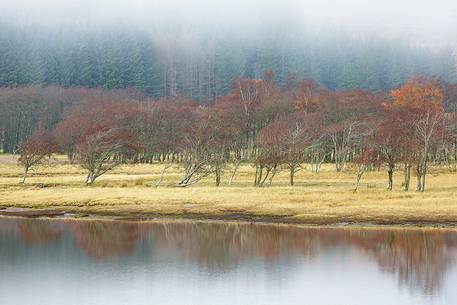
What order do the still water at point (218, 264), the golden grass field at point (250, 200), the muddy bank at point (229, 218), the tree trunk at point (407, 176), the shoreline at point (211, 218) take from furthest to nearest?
1. the tree trunk at point (407, 176)
2. the golden grass field at point (250, 200)
3. the muddy bank at point (229, 218)
4. the shoreline at point (211, 218)
5. the still water at point (218, 264)

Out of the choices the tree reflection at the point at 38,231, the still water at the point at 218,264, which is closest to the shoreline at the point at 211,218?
the still water at the point at 218,264

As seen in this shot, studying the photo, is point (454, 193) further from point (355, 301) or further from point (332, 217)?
point (355, 301)

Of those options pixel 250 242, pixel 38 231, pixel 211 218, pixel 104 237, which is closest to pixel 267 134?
pixel 211 218

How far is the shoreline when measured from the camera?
55.9 m

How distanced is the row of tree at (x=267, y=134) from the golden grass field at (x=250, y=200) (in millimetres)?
3075

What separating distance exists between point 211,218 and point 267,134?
2478cm

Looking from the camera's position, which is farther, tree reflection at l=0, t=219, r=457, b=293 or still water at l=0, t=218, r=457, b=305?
tree reflection at l=0, t=219, r=457, b=293

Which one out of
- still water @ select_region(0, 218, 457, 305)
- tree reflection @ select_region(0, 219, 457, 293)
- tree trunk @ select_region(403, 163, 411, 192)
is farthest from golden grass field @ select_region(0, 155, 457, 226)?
still water @ select_region(0, 218, 457, 305)

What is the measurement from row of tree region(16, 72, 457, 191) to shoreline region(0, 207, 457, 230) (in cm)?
1597

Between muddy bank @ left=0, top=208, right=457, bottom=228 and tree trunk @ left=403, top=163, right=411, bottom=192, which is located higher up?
tree trunk @ left=403, top=163, right=411, bottom=192

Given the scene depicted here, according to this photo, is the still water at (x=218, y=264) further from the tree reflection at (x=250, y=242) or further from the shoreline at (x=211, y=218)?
the shoreline at (x=211, y=218)

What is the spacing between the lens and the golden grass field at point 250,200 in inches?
2302

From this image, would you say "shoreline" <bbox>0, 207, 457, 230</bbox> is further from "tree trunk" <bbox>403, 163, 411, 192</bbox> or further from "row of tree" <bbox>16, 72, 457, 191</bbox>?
"row of tree" <bbox>16, 72, 457, 191</bbox>

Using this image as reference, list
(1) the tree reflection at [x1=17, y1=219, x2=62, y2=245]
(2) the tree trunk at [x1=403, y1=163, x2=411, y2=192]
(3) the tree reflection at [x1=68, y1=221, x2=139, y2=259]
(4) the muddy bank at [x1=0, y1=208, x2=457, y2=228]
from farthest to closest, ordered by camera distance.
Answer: (2) the tree trunk at [x1=403, y1=163, x2=411, y2=192] < (4) the muddy bank at [x1=0, y1=208, x2=457, y2=228] < (1) the tree reflection at [x1=17, y1=219, x2=62, y2=245] < (3) the tree reflection at [x1=68, y1=221, x2=139, y2=259]
